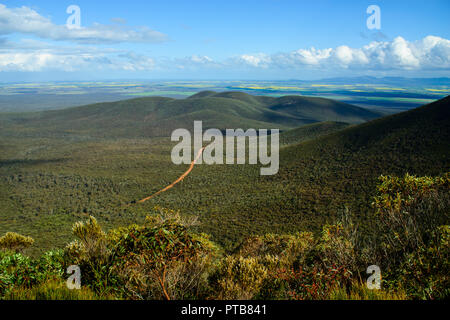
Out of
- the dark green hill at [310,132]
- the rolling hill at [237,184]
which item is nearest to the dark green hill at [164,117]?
the dark green hill at [310,132]

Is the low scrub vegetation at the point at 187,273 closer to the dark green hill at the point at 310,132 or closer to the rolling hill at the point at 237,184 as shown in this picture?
the rolling hill at the point at 237,184

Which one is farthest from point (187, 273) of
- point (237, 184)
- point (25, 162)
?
point (25, 162)

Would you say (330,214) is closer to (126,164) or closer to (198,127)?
(126,164)

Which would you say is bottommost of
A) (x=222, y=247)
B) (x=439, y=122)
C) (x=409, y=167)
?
(x=222, y=247)

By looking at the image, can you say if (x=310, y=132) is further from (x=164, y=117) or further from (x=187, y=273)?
(x=164, y=117)

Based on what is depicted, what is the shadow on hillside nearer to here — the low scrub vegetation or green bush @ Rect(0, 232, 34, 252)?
green bush @ Rect(0, 232, 34, 252)

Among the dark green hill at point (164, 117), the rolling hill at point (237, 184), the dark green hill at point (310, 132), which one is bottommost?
the rolling hill at point (237, 184)

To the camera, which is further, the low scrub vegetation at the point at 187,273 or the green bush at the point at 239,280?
the green bush at the point at 239,280
